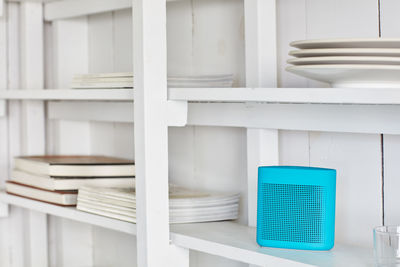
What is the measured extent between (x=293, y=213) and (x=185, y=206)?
328 millimetres

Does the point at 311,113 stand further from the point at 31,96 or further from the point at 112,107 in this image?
the point at 31,96

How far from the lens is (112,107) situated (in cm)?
175

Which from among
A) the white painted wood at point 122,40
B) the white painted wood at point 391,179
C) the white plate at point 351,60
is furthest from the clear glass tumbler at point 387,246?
the white painted wood at point 122,40

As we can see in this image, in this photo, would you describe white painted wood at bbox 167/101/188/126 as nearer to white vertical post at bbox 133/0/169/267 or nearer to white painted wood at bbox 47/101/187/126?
white vertical post at bbox 133/0/169/267

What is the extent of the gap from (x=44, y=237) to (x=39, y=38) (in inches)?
23.6

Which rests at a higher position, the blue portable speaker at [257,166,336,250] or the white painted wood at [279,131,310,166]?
the white painted wood at [279,131,310,166]

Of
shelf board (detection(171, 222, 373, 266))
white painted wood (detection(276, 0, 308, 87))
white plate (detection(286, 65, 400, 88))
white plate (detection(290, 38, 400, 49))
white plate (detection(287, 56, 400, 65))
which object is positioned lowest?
shelf board (detection(171, 222, 373, 266))

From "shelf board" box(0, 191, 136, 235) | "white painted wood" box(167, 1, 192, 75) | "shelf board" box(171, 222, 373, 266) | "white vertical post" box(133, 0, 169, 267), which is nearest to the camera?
"shelf board" box(171, 222, 373, 266)

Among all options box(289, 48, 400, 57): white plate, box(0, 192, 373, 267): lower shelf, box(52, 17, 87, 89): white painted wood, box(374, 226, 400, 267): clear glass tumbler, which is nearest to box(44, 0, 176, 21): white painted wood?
box(52, 17, 87, 89): white painted wood

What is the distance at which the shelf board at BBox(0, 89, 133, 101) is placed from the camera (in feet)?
4.61

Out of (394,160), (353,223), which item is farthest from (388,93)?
(353,223)

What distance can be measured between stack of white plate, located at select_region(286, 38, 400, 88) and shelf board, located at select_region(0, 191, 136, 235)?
584 millimetres

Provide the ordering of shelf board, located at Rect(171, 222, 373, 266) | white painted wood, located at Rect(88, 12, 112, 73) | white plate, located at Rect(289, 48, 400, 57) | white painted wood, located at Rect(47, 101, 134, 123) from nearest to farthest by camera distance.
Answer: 1. white plate, located at Rect(289, 48, 400, 57)
2. shelf board, located at Rect(171, 222, 373, 266)
3. white painted wood, located at Rect(47, 101, 134, 123)
4. white painted wood, located at Rect(88, 12, 112, 73)

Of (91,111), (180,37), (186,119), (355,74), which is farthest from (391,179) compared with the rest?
(91,111)
